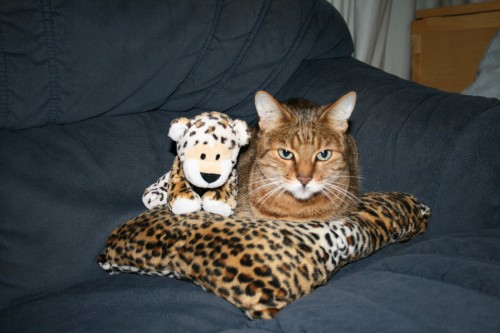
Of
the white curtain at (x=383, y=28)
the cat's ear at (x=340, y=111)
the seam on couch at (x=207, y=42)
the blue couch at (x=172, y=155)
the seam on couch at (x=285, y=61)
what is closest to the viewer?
the blue couch at (x=172, y=155)

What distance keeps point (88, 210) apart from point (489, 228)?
47.1 inches

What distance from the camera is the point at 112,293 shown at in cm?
103

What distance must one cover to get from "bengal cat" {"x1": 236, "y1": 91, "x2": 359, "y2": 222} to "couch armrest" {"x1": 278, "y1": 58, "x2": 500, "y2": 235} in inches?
4.7

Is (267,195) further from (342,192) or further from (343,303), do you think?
(343,303)

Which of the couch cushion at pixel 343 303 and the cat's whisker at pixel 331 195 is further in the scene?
the cat's whisker at pixel 331 195

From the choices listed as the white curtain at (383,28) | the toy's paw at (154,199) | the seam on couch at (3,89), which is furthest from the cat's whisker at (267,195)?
the white curtain at (383,28)

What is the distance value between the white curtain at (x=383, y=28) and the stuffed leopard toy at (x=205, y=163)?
1579 mm

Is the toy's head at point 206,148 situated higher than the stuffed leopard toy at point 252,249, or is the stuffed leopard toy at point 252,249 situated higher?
the toy's head at point 206,148

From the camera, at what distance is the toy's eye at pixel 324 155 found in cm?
129

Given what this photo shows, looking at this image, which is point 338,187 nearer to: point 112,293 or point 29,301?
point 112,293

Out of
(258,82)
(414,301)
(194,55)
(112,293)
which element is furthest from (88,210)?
(414,301)

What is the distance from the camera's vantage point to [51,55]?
1.19 m

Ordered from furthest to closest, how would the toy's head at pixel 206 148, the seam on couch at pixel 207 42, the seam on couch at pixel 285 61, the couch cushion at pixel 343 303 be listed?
the seam on couch at pixel 285 61, the seam on couch at pixel 207 42, the toy's head at pixel 206 148, the couch cushion at pixel 343 303

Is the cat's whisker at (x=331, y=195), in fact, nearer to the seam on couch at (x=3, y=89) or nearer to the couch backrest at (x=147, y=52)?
the couch backrest at (x=147, y=52)
